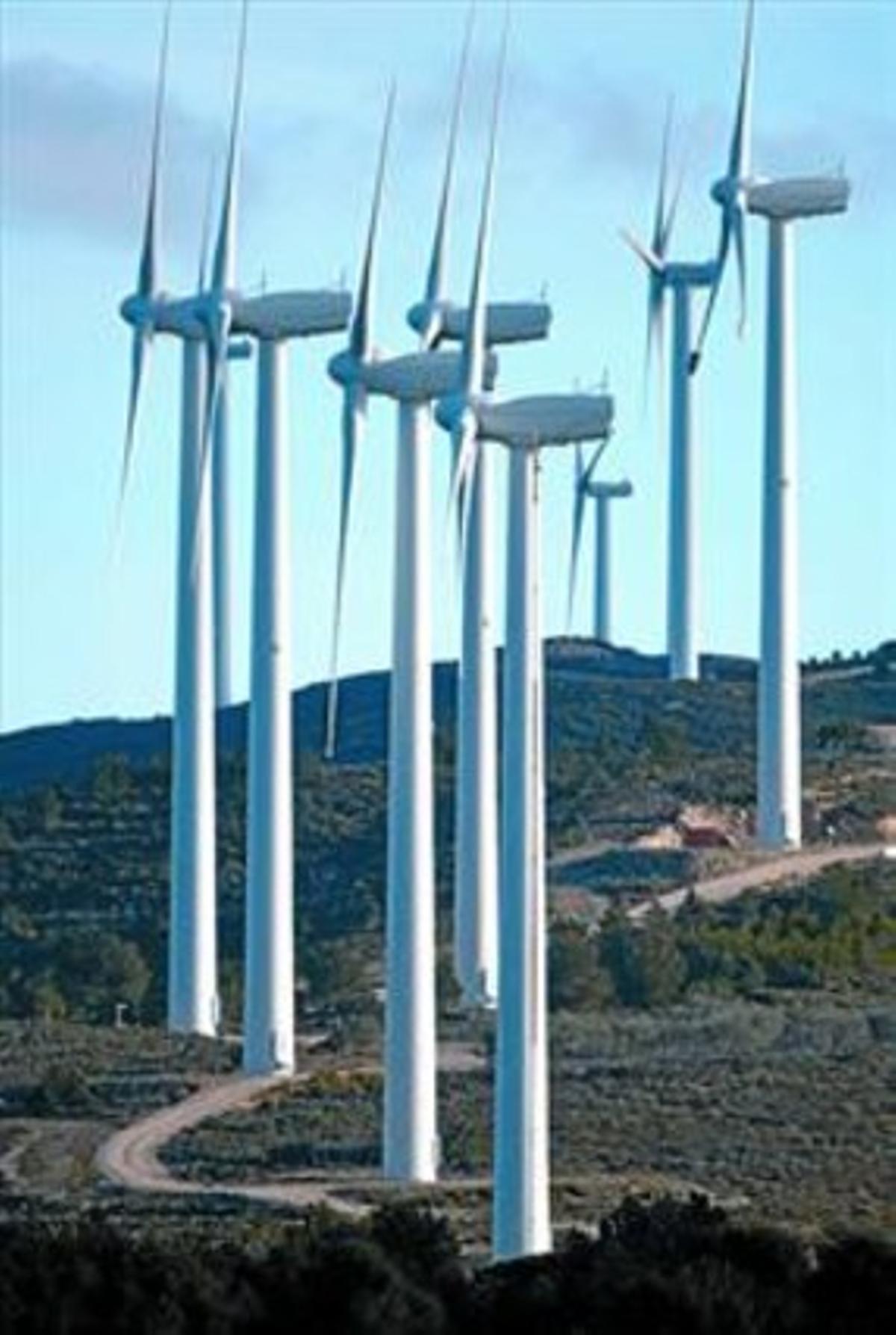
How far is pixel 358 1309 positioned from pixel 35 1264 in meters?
5.02

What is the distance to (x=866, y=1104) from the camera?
12050 cm

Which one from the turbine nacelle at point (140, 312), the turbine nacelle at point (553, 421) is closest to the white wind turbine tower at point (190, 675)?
the turbine nacelle at point (140, 312)

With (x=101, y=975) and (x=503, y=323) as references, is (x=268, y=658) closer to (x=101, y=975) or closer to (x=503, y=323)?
(x=503, y=323)

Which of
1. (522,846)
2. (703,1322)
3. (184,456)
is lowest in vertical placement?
(703,1322)

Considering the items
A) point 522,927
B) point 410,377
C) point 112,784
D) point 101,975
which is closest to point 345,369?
point 410,377

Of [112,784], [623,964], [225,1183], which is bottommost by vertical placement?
[225,1183]

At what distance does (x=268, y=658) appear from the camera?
12000 centimetres

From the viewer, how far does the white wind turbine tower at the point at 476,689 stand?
122 m

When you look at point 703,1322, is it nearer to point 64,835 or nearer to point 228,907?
point 228,907

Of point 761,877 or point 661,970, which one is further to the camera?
point 761,877

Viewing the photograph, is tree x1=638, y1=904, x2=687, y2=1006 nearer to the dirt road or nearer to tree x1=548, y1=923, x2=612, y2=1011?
tree x1=548, y1=923, x2=612, y2=1011

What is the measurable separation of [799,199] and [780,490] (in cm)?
837

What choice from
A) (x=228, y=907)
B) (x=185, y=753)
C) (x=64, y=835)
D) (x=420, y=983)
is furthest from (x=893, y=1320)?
(x=64, y=835)

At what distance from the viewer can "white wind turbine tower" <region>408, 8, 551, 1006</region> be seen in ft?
400
